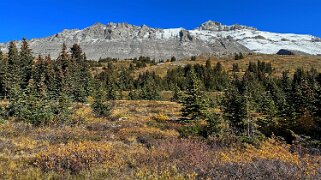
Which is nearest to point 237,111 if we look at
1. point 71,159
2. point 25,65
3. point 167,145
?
point 167,145

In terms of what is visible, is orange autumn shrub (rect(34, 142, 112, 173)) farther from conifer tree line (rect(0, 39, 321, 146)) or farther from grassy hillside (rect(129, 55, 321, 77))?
grassy hillside (rect(129, 55, 321, 77))

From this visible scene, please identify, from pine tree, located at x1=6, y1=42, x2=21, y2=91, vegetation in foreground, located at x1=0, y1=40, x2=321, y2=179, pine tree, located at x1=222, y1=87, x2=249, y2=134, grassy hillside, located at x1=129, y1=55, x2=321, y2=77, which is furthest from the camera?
grassy hillside, located at x1=129, y1=55, x2=321, y2=77

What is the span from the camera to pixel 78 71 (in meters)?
60.9

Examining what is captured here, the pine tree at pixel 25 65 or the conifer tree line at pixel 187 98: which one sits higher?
the pine tree at pixel 25 65

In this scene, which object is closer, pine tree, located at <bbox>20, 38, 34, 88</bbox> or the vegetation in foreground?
the vegetation in foreground

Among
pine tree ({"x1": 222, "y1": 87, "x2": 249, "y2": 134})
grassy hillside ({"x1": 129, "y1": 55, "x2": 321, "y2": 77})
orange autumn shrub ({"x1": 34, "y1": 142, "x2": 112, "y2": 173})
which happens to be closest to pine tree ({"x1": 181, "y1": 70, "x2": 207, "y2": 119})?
pine tree ({"x1": 222, "y1": 87, "x2": 249, "y2": 134})

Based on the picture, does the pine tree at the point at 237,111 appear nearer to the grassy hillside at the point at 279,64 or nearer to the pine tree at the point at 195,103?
the pine tree at the point at 195,103

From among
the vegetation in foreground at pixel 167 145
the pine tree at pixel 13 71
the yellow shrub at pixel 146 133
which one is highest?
the pine tree at pixel 13 71

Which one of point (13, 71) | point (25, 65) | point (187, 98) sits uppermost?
point (25, 65)

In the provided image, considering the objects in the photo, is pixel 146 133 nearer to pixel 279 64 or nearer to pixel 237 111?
pixel 237 111

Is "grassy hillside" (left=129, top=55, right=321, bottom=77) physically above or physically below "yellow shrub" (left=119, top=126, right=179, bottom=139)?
above

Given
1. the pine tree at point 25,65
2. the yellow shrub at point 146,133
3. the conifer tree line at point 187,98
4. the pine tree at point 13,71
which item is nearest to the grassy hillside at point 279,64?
the conifer tree line at point 187,98

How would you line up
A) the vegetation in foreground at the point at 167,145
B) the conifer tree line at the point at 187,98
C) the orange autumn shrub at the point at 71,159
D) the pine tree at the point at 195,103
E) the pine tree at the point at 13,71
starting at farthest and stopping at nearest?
the pine tree at the point at 13,71 < the pine tree at the point at 195,103 < the conifer tree line at the point at 187,98 < the orange autumn shrub at the point at 71,159 < the vegetation in foreground at the point at 167,145

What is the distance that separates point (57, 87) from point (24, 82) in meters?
8.98
